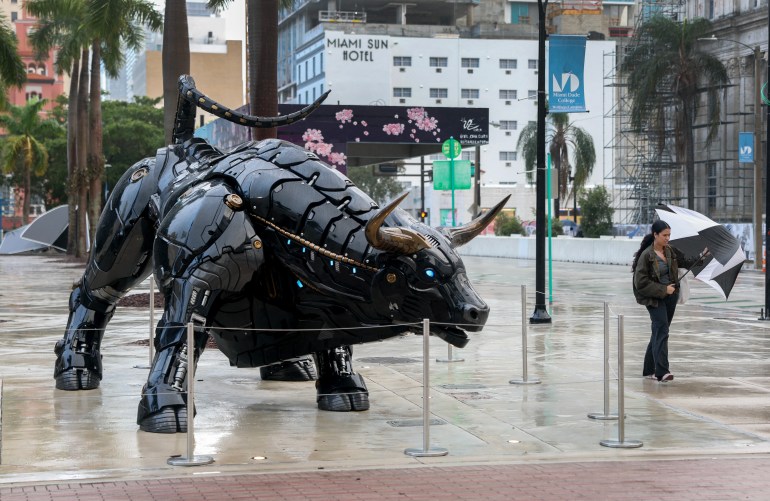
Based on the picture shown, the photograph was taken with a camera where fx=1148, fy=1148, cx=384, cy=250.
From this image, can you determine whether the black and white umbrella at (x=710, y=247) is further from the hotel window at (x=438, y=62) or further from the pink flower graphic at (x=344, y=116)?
the hotel window at (x=438, y=62)

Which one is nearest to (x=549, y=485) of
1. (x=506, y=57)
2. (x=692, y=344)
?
(x=692, y=344)

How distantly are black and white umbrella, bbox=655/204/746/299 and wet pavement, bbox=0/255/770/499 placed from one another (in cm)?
117

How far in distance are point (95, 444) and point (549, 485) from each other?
12.2 feet

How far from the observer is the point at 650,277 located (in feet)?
41.9

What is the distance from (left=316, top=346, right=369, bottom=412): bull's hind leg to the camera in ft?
35.7

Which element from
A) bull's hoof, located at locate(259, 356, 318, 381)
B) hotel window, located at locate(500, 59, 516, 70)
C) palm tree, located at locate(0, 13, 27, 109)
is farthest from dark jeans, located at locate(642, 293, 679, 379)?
hotel window, located at locate(500, 59, 516, 70)

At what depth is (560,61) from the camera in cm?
2208

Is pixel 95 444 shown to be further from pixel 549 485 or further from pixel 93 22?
pixel 93 22

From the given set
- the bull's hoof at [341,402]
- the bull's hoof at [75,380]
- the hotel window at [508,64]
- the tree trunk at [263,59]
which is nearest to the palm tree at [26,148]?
the hotel window at [508,64]

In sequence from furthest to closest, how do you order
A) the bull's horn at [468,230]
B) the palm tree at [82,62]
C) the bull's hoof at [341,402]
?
the palm tree at [82,62], the bull's hoof at [341,402], the bull's horn at [468,230]

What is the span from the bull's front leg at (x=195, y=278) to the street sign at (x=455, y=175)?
44267 mm

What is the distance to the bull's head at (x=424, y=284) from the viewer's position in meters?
9.24

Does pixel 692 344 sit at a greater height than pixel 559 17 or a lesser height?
lesser

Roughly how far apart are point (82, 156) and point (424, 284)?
43.5m
